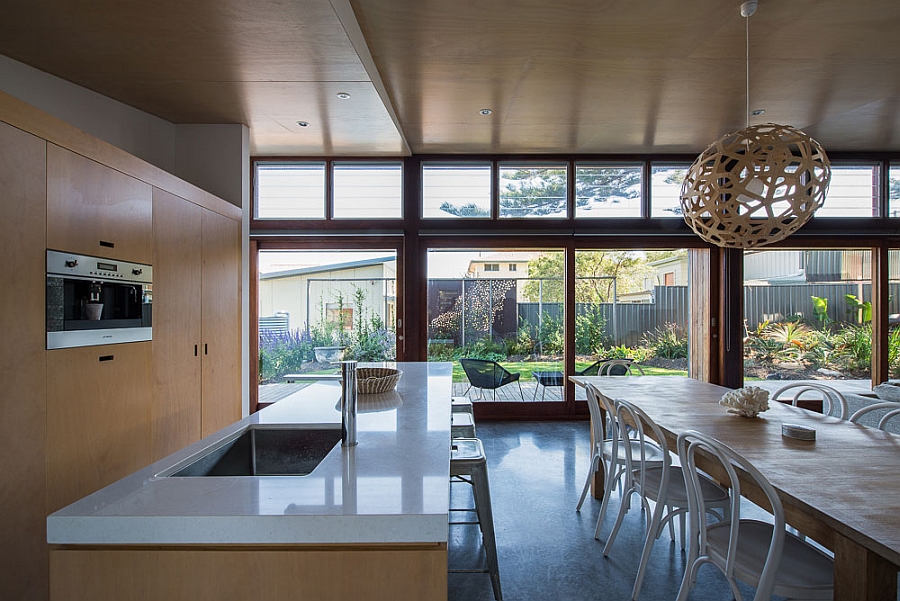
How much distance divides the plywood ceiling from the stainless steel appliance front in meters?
1.21

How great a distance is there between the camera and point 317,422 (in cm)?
178

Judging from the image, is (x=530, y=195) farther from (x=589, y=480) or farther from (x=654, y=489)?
(x=654, y=489)

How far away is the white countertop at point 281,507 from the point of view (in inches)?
39.7

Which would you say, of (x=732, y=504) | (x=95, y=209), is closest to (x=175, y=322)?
(x=95, y=209)

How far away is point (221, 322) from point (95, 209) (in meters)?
1.52

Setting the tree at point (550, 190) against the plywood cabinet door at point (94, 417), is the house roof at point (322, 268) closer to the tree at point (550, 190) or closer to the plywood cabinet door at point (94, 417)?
the tree at point (550, 190)

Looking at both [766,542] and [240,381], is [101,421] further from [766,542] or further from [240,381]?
[766,542]

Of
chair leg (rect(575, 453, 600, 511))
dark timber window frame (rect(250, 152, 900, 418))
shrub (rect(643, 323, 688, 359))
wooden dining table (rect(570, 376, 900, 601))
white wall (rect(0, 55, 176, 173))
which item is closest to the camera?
wooden dining table (rect(570, 376, 900, 601))

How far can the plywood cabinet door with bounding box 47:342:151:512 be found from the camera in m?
2.15

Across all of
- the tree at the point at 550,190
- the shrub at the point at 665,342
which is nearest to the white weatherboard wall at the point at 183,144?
the tree at the point at 550,190

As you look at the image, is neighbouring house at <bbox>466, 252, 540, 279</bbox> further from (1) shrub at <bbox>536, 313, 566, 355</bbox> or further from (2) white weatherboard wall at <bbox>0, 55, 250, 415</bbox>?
(2) white weatherboard wall at <bbox>0, 55, 250, 415</bbox>

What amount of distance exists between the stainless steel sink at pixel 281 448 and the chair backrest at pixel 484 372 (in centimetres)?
376

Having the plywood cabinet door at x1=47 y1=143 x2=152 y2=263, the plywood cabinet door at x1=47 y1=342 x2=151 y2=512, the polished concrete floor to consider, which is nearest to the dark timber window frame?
the polished concrete floor

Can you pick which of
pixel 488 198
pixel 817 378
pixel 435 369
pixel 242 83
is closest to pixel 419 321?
pixel 488 198
